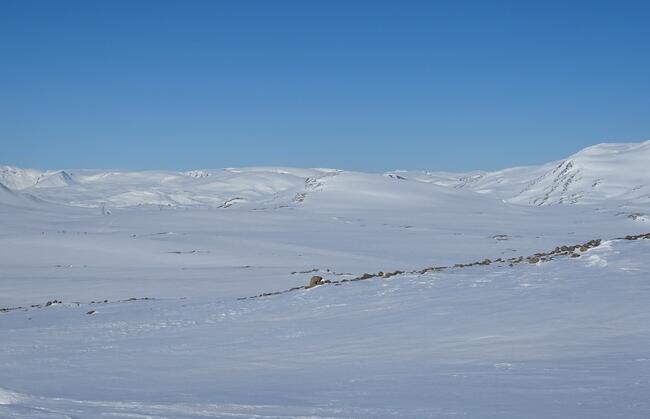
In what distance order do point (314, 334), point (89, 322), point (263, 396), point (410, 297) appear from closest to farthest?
point (263, 396) → point (314, 334) → point (410, 297) → point (89, 322)

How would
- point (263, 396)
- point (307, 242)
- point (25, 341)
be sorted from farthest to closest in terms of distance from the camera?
1. point (307, 242)
2. point (25, 341)
3. point (263, 396)

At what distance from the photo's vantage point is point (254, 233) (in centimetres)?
6756

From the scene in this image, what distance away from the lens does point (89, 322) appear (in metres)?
17.7

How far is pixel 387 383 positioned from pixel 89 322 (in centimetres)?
1114

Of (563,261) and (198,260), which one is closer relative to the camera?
(563,261)

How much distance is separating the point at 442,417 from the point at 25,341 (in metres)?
10.6

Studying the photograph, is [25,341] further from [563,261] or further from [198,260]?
[198,260]

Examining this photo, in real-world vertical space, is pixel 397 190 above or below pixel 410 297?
above

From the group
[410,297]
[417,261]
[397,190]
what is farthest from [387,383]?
[397,190]

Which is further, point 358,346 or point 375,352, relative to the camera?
point 358,346

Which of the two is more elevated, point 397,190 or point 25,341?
point 397,190

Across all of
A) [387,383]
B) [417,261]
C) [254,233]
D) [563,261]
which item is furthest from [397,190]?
[387,383]

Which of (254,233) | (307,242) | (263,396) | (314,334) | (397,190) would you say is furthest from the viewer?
(397,190)

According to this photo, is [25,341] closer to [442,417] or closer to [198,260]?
[442,417]
